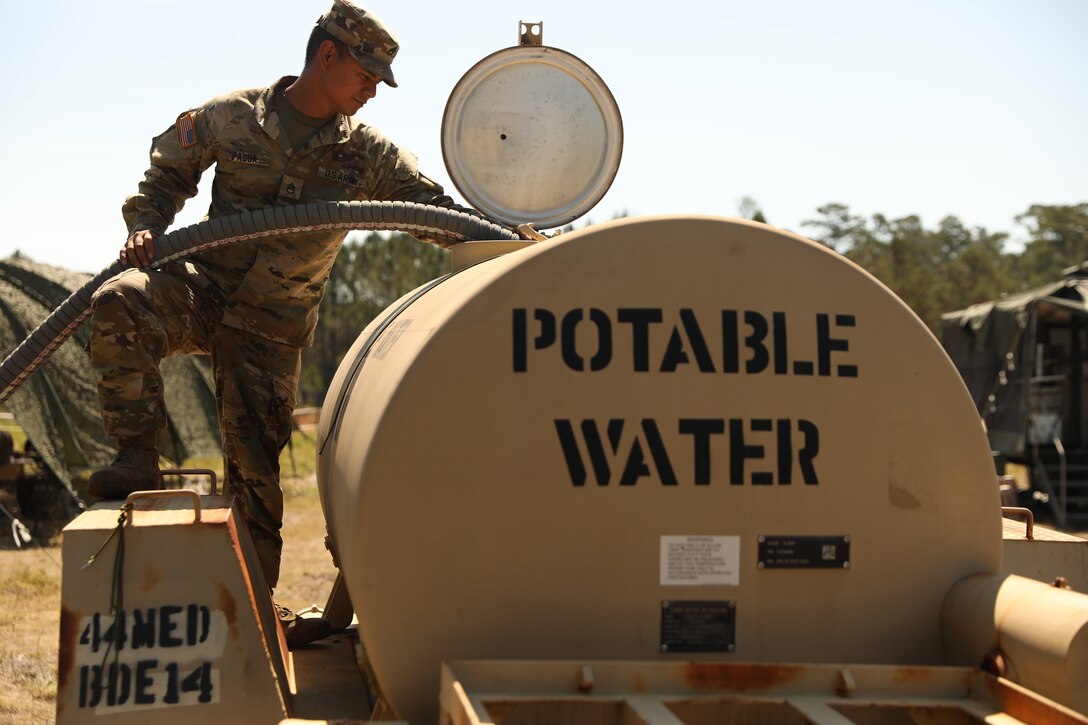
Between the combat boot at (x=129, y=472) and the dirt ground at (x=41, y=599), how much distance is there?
271 centimetres

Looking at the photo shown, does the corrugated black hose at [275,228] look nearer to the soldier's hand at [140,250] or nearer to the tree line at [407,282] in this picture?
the soldier's hand at [140,250]

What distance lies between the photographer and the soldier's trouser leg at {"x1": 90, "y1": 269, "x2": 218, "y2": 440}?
3.43m

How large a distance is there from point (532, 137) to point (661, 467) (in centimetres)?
198

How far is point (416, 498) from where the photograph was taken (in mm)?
2381

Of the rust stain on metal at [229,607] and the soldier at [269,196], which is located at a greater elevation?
the soldier at [269,196]

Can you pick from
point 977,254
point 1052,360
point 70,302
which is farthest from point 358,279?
point 70,302

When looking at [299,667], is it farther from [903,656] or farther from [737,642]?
[903,656]

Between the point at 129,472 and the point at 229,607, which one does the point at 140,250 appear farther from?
the point at 229,607

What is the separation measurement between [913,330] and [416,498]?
120 centimetres

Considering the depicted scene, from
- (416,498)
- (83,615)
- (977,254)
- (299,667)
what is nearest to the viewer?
(416,498)

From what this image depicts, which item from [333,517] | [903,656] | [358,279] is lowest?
[903,656]

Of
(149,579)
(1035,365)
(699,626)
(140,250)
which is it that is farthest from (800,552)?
(1035,365)

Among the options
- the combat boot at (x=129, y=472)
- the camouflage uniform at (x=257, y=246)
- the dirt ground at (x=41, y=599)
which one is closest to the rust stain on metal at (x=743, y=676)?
the combat boot at (x=129, y=472)

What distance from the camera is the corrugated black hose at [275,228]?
12.2ft
